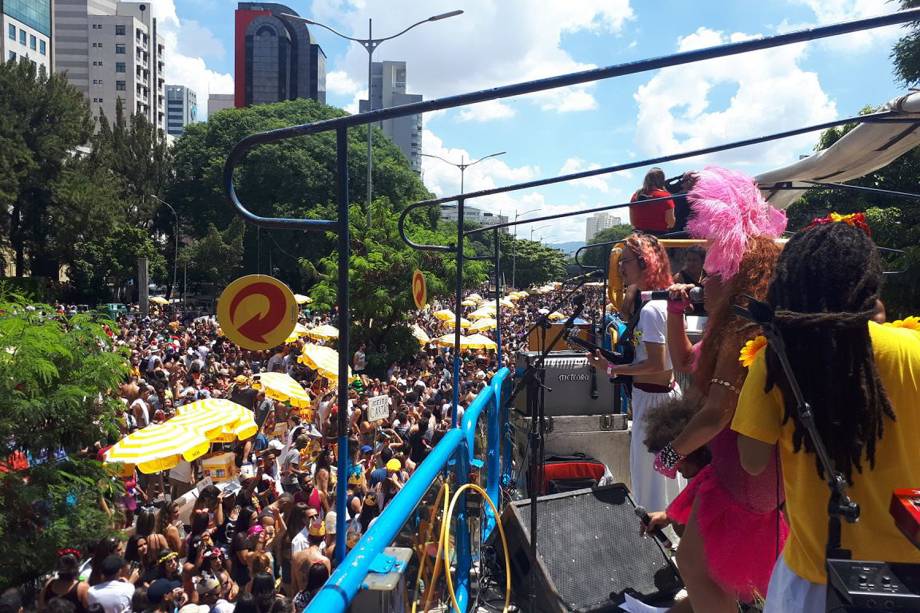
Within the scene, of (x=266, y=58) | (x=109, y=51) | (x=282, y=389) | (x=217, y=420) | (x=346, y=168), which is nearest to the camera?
(x=346, y=168)

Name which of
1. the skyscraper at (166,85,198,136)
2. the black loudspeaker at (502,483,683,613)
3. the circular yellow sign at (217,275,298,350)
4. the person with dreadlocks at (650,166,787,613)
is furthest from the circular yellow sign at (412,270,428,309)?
the skyscraper at (166,85,198,136)

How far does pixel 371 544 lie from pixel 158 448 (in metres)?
6.76

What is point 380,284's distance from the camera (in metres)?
22.1

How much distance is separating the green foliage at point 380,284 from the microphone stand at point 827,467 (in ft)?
64.5

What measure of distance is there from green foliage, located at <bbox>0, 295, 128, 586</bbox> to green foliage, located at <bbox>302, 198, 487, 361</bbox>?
14.4m

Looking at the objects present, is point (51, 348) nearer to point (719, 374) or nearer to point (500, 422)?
point (500, 422)

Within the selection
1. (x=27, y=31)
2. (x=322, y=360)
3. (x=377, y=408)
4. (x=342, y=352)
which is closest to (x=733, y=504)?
(x=342, y=352)

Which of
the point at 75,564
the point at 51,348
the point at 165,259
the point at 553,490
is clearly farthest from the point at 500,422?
the point at 165,259

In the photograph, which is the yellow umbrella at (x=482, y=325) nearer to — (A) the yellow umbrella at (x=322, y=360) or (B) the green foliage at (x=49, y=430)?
(A) the yellow umbrella at (x=322, y=360)

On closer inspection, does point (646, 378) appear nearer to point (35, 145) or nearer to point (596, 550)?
point (596, 550)

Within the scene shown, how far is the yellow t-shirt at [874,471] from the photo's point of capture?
1761 mm

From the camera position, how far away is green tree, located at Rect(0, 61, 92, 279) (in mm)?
39844

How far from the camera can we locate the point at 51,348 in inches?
253

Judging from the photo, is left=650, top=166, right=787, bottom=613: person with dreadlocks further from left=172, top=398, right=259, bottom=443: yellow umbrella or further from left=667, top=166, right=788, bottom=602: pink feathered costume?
left=172, top=398, right=259, bottom=443: yellow umbrella
